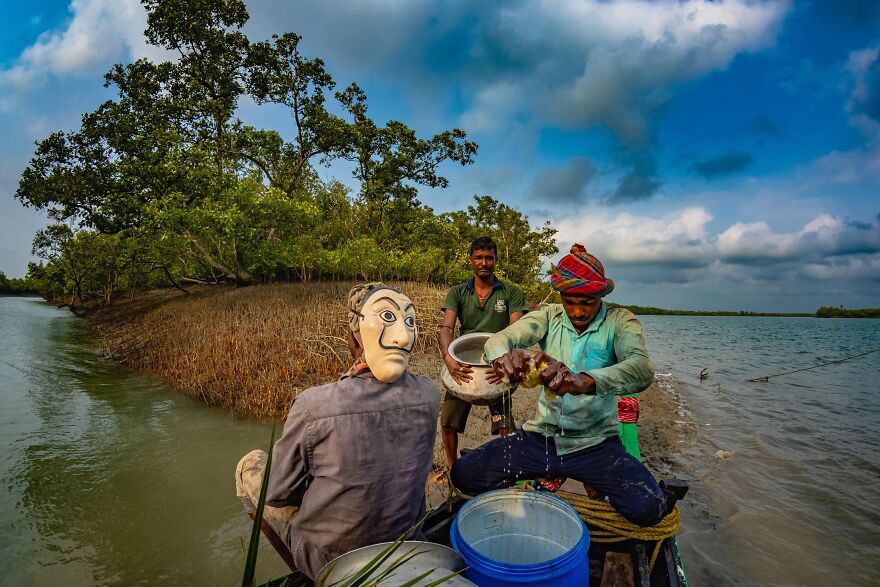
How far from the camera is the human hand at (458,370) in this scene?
2.97 meters

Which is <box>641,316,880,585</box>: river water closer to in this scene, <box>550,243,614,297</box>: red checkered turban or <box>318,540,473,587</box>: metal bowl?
<box>550,243,614,297</box>: red checkered turban

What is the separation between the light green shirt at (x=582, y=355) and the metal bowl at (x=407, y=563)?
43.8 inches

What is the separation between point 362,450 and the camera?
1.75m

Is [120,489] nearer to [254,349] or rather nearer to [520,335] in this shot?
[254,349]

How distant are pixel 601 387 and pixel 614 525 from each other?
0.77m

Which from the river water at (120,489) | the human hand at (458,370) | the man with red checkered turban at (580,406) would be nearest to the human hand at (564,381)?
the man with red checkered turban at (580,406)

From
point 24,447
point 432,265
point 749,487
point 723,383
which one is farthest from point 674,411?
point 432,265

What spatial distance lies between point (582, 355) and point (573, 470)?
659 mm

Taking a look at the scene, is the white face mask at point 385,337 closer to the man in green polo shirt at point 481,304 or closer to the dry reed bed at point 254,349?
the man in green polo shirt at point 481,304

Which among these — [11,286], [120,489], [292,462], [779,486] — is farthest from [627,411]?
[11,286]

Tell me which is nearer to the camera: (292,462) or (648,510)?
(292,462)

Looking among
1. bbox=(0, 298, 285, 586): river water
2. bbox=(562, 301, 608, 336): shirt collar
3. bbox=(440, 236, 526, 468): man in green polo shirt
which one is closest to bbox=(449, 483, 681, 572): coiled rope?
bbox=(562, 301, 608, 336): shirt collar

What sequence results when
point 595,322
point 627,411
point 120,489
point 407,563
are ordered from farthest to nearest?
point 120,489
point 627,411
point 595,322
point 407,563

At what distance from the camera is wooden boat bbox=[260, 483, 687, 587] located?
1.92m
